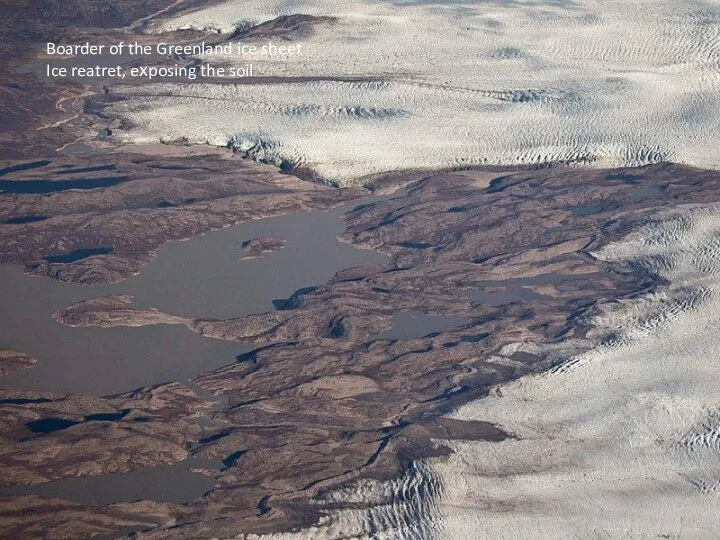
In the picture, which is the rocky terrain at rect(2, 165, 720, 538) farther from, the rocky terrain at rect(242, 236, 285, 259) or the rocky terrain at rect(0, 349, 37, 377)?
the rocky terrain at rect(242, 236, 285, 259)

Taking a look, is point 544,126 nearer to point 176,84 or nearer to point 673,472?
point 176,84

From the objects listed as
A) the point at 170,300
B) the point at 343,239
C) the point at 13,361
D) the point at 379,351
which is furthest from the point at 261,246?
the point at 13,361

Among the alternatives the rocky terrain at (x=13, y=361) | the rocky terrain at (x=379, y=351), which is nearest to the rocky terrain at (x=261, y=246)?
the rocky terrain at (x=379, y=351)

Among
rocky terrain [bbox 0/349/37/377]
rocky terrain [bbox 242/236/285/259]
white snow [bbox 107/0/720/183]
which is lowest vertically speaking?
rocky terrain [bbox 0/349/37/377]

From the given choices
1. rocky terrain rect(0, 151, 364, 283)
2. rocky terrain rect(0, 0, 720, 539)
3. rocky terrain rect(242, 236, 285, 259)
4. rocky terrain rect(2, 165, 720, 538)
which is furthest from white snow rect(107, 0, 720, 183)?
rocky terrain rect(242, 236, 285, 259)

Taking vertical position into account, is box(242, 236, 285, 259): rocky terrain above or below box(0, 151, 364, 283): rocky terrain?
below

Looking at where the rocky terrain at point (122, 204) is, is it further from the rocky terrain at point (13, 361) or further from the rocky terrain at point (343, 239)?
the rocky terrain at point (13, 361)
